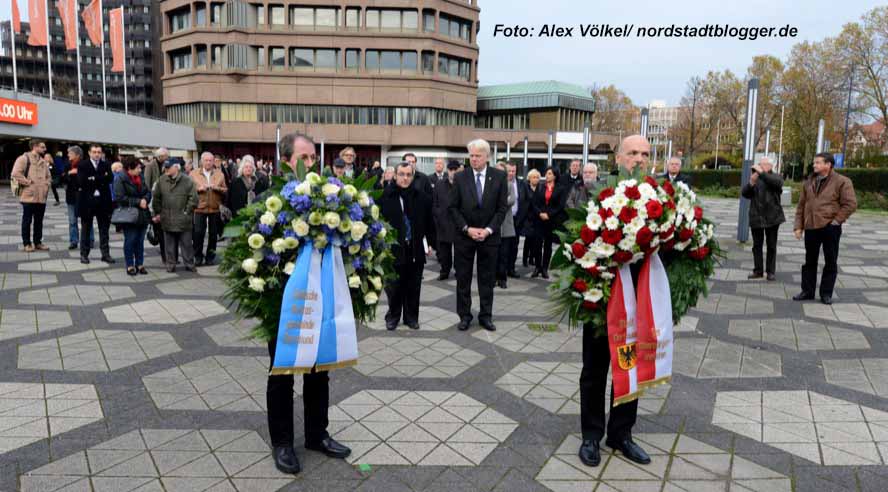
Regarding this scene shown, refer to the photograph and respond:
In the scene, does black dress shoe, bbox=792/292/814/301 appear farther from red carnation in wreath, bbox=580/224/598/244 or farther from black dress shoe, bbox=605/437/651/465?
red carnation in wreath, bbox=580/224/598/244

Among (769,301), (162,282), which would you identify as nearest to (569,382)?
(769,301)

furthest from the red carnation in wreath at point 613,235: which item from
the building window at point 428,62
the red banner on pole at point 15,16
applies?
the building window at point 428,62

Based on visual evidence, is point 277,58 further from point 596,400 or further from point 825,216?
point 596,400

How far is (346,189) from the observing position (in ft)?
10.8

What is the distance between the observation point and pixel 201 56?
185ft

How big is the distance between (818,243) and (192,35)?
5900 cm

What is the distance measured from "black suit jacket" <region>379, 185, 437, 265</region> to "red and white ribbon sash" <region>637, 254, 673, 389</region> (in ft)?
11.5

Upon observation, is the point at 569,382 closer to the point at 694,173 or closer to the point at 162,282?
the point at 162,282

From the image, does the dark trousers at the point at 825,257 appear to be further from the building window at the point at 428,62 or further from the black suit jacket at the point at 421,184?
the building window at the point at 428,62

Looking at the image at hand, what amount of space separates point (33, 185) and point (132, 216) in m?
3.14

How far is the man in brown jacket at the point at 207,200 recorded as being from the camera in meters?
10.7

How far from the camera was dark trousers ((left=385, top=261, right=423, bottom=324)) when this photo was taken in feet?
22.5

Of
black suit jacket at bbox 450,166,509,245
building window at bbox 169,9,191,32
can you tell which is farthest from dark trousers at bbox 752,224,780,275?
building window at bbox 169,9,191,32

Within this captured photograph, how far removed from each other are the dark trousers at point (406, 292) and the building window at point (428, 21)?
53.7 m
